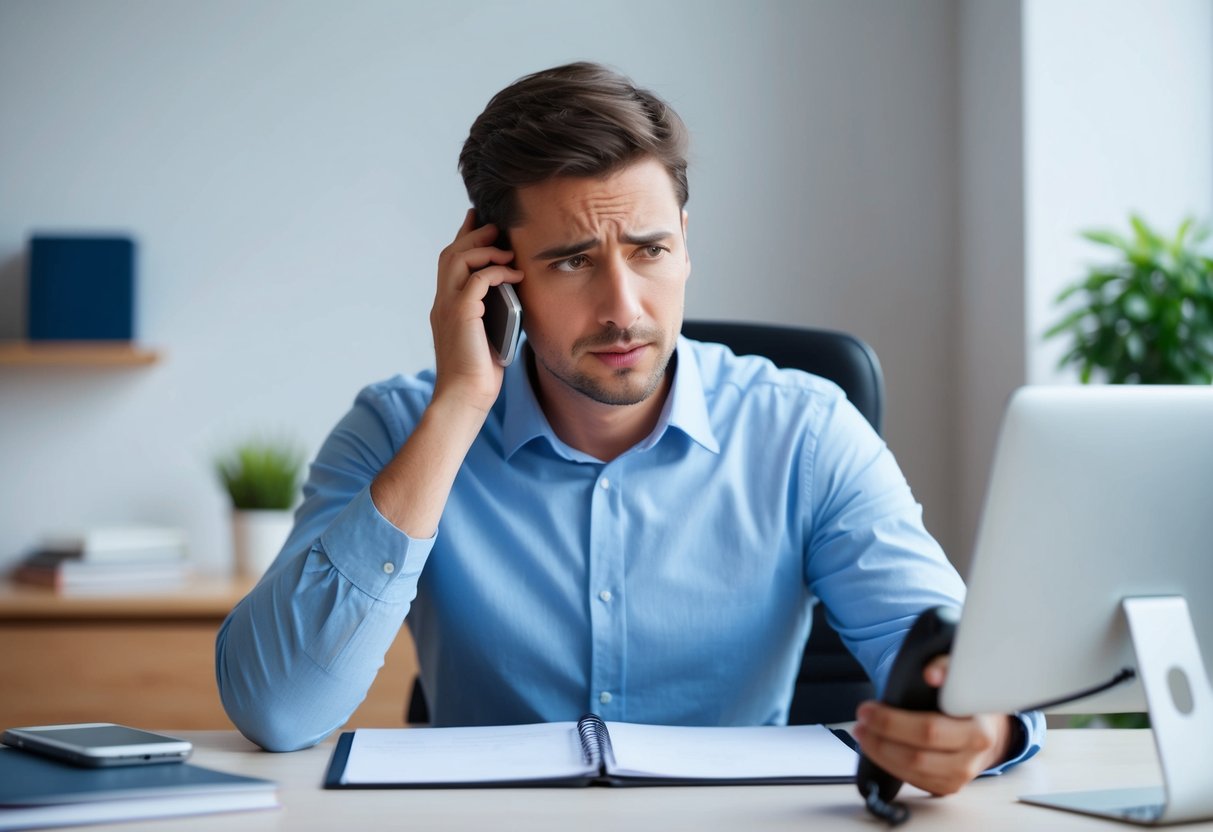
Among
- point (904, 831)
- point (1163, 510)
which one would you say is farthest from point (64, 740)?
point (1163, 510)

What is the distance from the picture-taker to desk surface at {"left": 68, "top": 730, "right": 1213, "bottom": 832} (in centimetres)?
84

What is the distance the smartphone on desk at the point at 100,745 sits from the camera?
3.07 feet

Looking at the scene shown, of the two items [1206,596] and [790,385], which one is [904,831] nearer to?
[1206,596]

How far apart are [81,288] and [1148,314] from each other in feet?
7.65

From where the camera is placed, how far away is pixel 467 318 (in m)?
1.39

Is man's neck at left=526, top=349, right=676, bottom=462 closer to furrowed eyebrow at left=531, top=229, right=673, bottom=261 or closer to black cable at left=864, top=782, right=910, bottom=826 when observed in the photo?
furrowed eyebrow at left=531, top=229, right=673, bottom=261

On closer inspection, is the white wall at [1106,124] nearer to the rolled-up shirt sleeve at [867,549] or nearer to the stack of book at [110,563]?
the rolled-up shirt sleeve at [867,549]

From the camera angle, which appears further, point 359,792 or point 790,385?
point 790,385

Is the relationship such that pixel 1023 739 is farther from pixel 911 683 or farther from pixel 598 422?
pixel 598 422

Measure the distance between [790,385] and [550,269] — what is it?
35 cm

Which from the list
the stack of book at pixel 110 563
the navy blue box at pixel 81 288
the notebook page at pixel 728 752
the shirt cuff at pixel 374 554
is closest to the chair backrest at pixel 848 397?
the notebook page at pixel 728 752

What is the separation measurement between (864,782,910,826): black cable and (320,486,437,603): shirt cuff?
53 cm

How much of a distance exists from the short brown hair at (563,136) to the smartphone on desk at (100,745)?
0.74 m

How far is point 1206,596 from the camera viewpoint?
90cm
